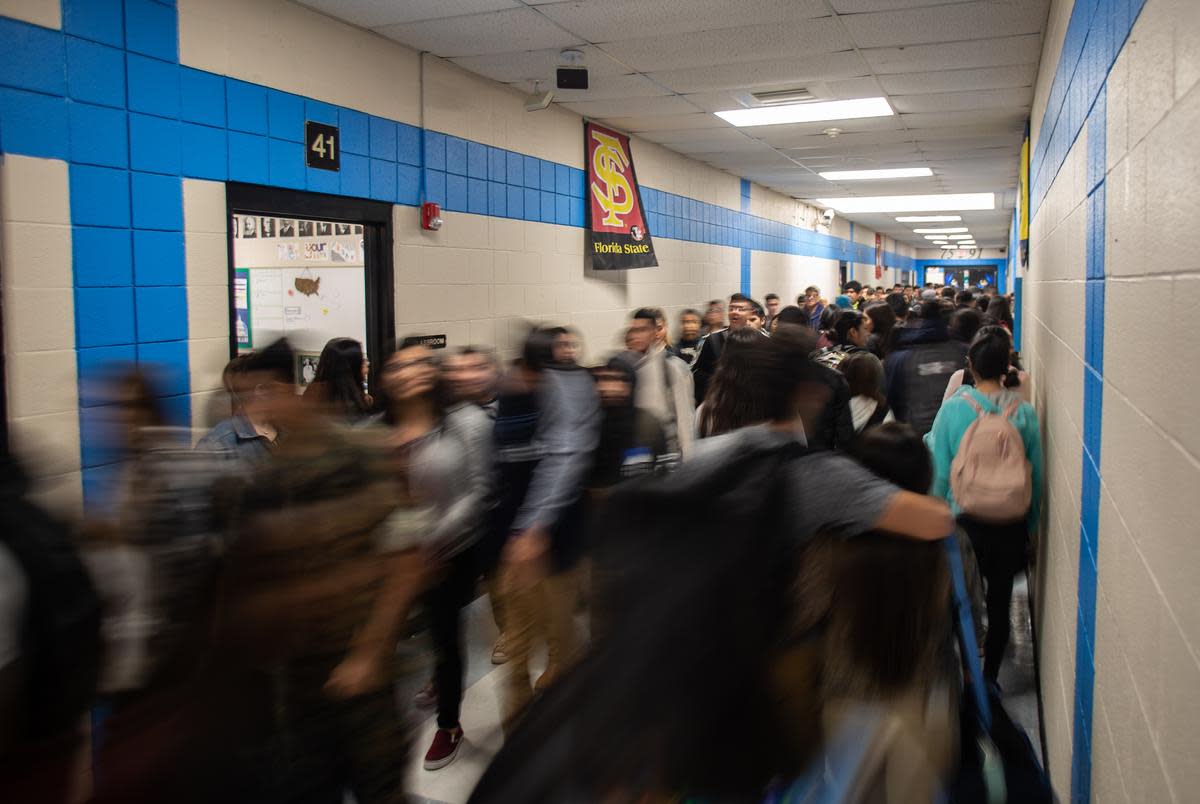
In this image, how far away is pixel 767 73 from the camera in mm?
5348

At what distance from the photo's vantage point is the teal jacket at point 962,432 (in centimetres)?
316

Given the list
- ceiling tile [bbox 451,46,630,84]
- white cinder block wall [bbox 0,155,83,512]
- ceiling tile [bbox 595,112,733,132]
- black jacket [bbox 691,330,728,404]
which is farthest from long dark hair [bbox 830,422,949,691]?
ceiling tile [bbox 595,112,733,132]

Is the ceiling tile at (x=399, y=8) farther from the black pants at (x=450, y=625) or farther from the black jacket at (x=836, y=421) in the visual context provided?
the black pants at (x=450, y=625)

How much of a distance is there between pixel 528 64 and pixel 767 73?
4.83ft

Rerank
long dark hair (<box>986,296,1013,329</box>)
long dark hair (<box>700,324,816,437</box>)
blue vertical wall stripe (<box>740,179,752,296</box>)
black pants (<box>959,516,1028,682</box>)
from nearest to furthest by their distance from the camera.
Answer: long dark hair (<box>700,324,816,437</box>) → black pants (<box>959,516,1028,682</box>) → long dark hair (<box>986,296,1013,329</box>) → blue vertical wall stripe (<box>740,179,752,296</box>)

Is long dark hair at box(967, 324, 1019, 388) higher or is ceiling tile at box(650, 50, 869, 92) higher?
ceiling tile at box(650, 50, 869, 92)

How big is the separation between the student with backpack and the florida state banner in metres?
3.83

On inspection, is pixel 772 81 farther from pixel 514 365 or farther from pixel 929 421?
pixel 514 365

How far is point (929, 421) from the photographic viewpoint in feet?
14.1

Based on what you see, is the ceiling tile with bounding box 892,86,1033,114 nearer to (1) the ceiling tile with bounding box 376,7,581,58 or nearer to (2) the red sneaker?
(1) the ceiling tile with bounding box 376,7,581,58

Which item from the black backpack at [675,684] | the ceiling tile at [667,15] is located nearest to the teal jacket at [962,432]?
the black backpack at [675,684]

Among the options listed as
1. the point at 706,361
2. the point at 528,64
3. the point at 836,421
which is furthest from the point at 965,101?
the point at 836,421

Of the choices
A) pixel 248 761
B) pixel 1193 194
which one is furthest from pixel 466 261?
pixel 1193 194

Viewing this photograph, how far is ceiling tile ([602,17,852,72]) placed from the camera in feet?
14.7
